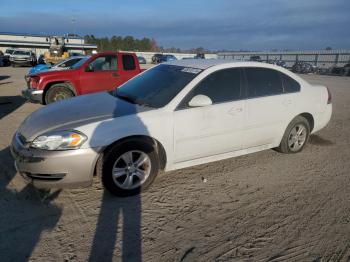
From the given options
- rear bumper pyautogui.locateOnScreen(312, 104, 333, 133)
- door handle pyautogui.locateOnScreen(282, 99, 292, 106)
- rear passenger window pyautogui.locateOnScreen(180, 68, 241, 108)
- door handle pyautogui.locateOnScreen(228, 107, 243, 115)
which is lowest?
rear bumper pyautogui.locateOnScreen(312, 104, 333, 133)

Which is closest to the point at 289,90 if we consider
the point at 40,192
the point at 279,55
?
the point at 40,192

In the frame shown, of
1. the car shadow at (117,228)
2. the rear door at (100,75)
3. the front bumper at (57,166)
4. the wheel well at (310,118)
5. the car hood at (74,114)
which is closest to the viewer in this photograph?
the car shadow at (117,228)

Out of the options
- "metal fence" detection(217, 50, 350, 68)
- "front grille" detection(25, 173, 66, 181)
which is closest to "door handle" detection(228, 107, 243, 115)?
"front grille" detection(25, 173, 66, 181)

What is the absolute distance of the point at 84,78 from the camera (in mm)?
9078

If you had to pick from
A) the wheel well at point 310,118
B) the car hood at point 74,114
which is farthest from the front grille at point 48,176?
the wheel well at point 310,118

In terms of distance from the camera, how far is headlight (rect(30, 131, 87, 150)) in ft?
11.5

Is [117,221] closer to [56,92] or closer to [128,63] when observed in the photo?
[56,92]

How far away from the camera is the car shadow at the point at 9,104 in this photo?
8826mm

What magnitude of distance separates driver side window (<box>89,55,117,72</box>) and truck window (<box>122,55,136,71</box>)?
298mm

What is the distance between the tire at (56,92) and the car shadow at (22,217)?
5037 millimetres

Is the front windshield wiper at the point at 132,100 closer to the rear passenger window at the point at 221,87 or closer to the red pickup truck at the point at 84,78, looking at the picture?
the rear passenger window at the point at 221,87

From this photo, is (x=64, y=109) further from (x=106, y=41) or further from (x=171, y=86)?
(x=106, y=41)

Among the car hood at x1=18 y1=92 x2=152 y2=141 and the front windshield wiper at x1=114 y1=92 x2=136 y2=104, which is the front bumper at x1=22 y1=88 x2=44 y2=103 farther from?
the front windshield wiper at x1=114 y1=92 x2=136 y2=104

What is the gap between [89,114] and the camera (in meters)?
3.96
